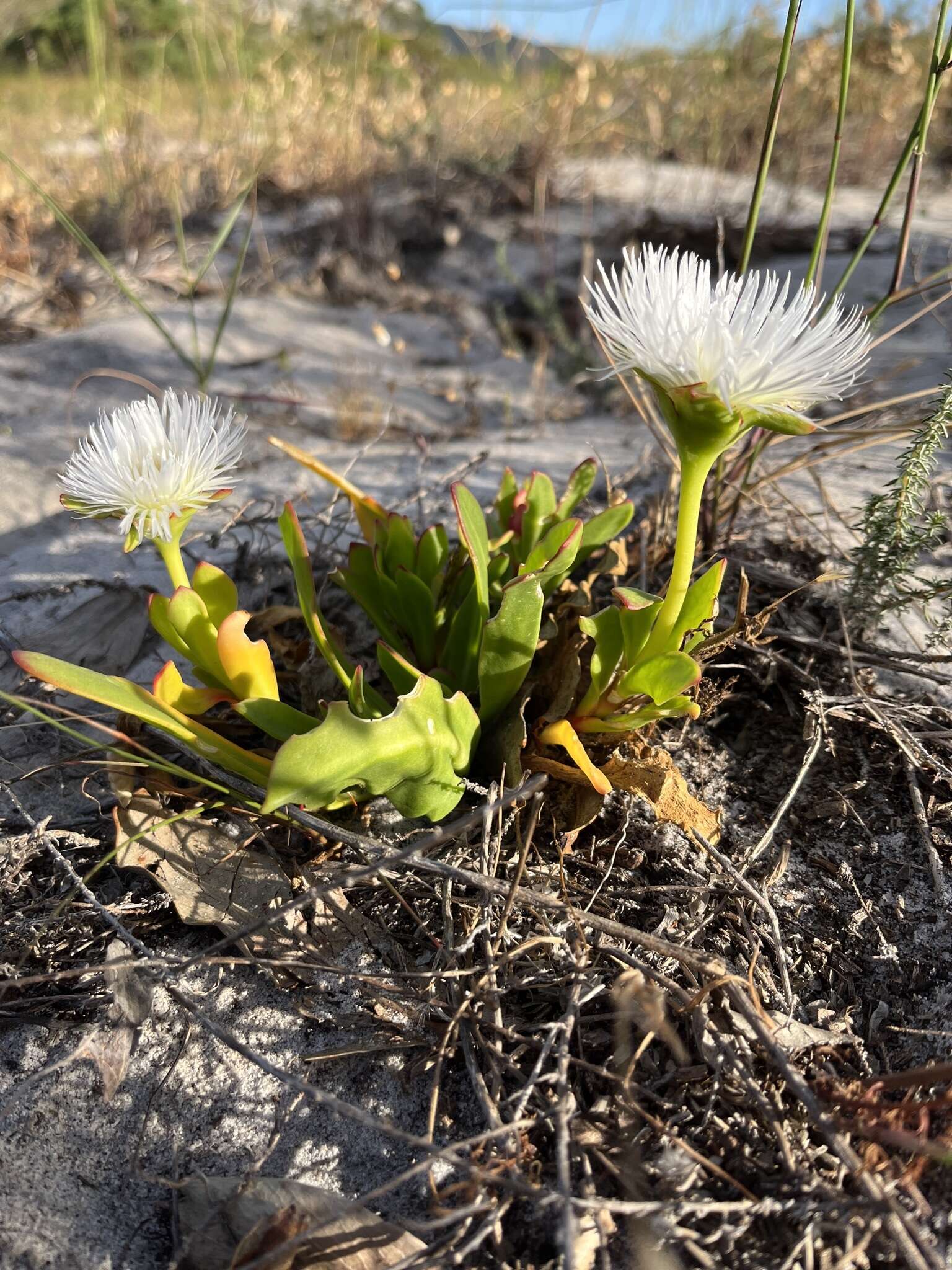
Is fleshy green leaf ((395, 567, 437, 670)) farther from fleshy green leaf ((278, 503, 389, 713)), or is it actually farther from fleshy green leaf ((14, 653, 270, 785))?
fleshy green leaf ((14, 653, 270, 785))

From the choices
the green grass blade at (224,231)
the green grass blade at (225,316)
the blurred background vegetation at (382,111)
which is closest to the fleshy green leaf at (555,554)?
the green grass blade at (225,316)

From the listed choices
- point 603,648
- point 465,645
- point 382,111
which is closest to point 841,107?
point 603,648

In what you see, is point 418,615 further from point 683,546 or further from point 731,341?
point 731,341

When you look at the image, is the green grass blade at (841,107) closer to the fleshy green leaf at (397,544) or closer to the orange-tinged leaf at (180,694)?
the fleshy green leaf at (397,544)

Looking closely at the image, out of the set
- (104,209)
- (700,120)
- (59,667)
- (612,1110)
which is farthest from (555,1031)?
(700,120)

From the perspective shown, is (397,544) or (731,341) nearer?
(731,341)

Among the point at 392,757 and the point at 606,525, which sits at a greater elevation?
the point at 606,525
